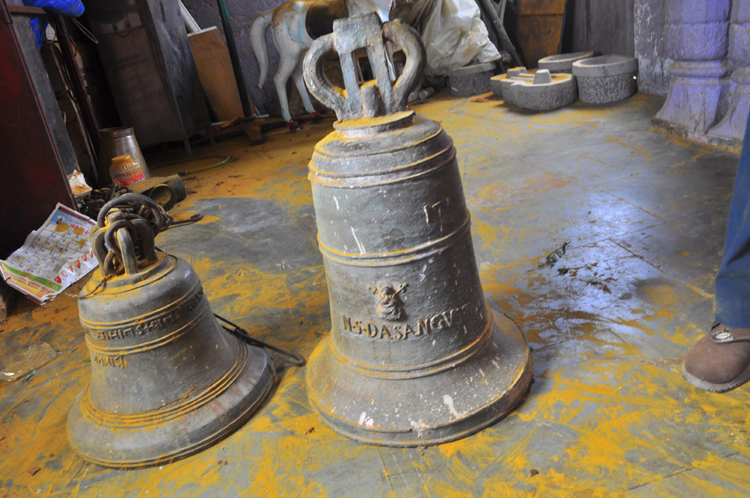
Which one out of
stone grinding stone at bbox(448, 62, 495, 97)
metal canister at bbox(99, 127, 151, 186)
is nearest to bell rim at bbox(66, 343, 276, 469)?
metal canister at bbox(99, 127, 151, 186)

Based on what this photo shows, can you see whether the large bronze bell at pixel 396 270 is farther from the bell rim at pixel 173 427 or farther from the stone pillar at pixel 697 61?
the stone pillar at pixel 697 61

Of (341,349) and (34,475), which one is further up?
(341,349)

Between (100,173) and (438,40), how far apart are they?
17.2 feet

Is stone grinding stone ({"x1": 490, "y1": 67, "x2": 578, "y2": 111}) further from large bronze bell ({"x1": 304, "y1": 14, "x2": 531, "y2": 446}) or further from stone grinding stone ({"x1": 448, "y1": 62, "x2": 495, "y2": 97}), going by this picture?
large bronze bell ({"x1": 304, "y1": 14, "x2": 531, "y2": 446})

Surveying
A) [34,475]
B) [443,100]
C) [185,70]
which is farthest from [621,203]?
[185,70]

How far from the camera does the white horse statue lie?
23.7 feet

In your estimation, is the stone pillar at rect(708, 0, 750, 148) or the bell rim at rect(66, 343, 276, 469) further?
the stone pillar at rect(708, 0, 750, 148)

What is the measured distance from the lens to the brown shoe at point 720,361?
1.82 meters

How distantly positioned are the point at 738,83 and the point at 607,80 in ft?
6.42

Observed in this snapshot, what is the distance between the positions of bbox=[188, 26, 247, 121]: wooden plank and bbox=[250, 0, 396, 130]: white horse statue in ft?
1.63

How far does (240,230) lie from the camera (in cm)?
410

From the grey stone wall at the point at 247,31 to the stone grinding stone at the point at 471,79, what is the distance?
124 inches

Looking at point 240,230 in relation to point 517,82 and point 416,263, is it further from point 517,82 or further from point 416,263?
point 517,82

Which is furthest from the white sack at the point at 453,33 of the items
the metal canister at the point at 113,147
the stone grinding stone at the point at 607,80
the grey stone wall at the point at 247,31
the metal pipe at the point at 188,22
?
the metal canister at the point at 113,147
